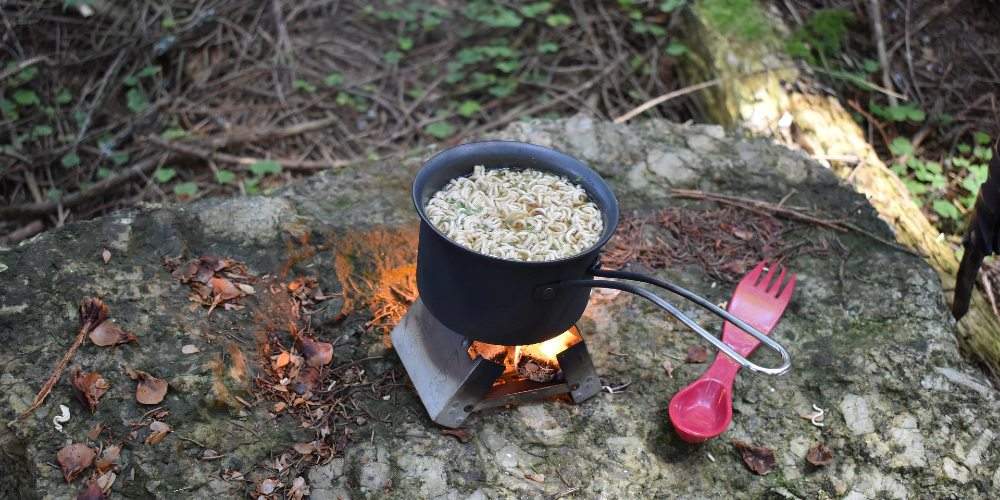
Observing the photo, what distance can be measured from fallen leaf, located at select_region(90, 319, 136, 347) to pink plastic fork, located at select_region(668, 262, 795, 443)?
7.37 ft

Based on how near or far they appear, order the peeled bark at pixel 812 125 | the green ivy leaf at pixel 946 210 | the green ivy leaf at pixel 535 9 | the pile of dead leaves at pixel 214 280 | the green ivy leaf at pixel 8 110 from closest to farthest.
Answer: the pile of dead leaves at pixel 214 280, the peeled bark at pixel 812 125, the green ivy leaf at pixel 946 210, the green ivy leaf at pixel 8 110, the green ivy leaf at pixel 535 9

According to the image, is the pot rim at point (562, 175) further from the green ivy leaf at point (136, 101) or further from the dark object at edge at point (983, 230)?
the green ivy leaf at point (136, 101)

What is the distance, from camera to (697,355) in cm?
364

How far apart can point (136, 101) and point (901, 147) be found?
574 cm

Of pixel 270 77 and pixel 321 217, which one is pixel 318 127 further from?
pixel 321 217

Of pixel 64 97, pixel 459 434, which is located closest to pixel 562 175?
pixel 459 434

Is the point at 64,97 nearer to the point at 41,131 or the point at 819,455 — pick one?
the point at 41,131

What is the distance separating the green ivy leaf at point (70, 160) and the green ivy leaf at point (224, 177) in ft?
3.08

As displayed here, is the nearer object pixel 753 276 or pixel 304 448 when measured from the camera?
pixel 304 448

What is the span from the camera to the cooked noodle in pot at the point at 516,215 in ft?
9.56

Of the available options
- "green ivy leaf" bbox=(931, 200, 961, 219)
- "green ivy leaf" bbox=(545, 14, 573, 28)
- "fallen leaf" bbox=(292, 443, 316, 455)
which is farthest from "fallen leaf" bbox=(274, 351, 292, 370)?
"green ivy leaf" bbox=(931, 200, 961, 219)

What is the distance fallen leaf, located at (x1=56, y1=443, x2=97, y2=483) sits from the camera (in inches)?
108

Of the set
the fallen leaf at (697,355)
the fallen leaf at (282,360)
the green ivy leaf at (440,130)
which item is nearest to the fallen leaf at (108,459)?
the fallen leaf at (282,360)

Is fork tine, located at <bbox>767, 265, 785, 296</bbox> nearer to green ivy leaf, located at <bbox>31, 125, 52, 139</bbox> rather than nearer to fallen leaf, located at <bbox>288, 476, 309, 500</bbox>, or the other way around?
fallen leaf, located at <bbox>288, 476, 309, 500</bbox>
